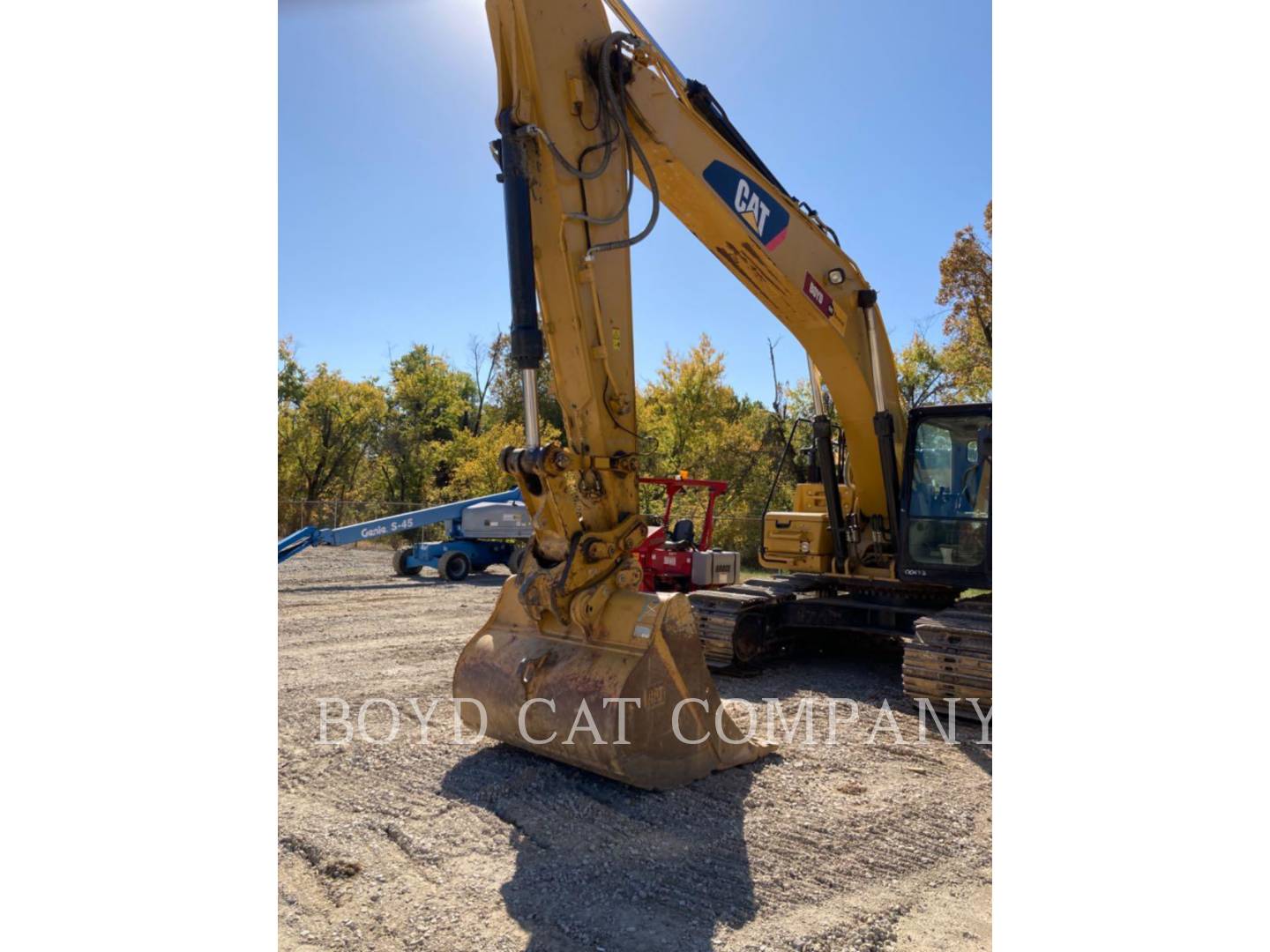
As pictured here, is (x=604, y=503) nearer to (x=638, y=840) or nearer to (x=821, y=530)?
(x=638, y=840)

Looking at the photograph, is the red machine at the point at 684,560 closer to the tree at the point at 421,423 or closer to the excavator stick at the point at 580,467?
the excavator stick at the point at 580,467

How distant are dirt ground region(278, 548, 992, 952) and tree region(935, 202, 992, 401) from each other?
694 inches

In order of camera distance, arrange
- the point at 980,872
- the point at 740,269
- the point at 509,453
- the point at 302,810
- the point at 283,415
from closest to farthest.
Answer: the point at 980,872, the point at 302,810, the point at 509,453, the point at 740,269, the point at 283,415

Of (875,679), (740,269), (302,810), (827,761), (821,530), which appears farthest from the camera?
(821,530)

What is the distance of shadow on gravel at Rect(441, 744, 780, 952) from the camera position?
308cm

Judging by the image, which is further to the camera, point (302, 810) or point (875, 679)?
point (875, 679)

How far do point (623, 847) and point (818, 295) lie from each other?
13.6 feet

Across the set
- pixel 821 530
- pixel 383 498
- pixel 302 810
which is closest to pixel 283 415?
pixel 383 498

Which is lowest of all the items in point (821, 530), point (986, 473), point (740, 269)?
point (821, 530)

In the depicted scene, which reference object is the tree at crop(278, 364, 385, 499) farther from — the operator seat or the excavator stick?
the excavator stick

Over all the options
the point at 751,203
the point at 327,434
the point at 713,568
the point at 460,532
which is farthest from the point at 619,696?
the point at 327,434

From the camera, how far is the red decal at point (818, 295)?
20.6 feet

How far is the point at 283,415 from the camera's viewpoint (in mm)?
30406

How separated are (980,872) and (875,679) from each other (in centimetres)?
352
